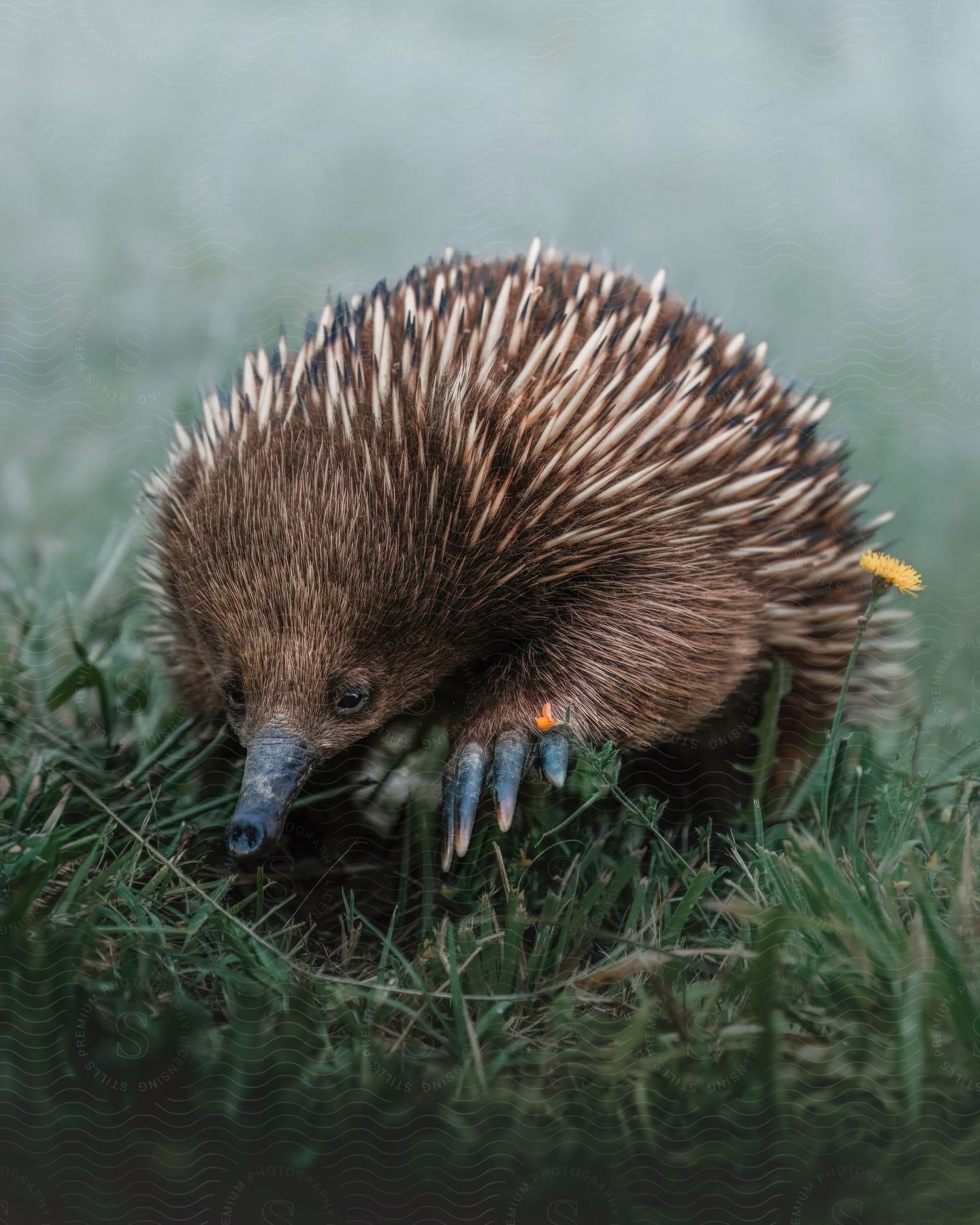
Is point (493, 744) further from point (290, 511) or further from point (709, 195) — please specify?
point (709, 195)

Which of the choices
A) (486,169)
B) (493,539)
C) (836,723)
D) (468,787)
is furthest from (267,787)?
(486,169)

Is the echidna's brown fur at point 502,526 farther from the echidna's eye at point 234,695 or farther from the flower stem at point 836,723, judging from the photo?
the flower stem at point 836,723

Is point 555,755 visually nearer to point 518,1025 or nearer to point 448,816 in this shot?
point 448,816

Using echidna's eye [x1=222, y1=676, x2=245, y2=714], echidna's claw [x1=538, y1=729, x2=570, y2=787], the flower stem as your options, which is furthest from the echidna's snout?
the flower stem

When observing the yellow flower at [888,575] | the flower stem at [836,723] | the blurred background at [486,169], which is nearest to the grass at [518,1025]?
the flower stem at [836,723]

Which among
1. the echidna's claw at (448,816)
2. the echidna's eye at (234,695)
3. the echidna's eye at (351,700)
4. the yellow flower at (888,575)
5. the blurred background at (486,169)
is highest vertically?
the blurred background at (486,169)

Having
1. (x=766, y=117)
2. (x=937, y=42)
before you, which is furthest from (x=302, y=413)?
(x=937, y=42)
